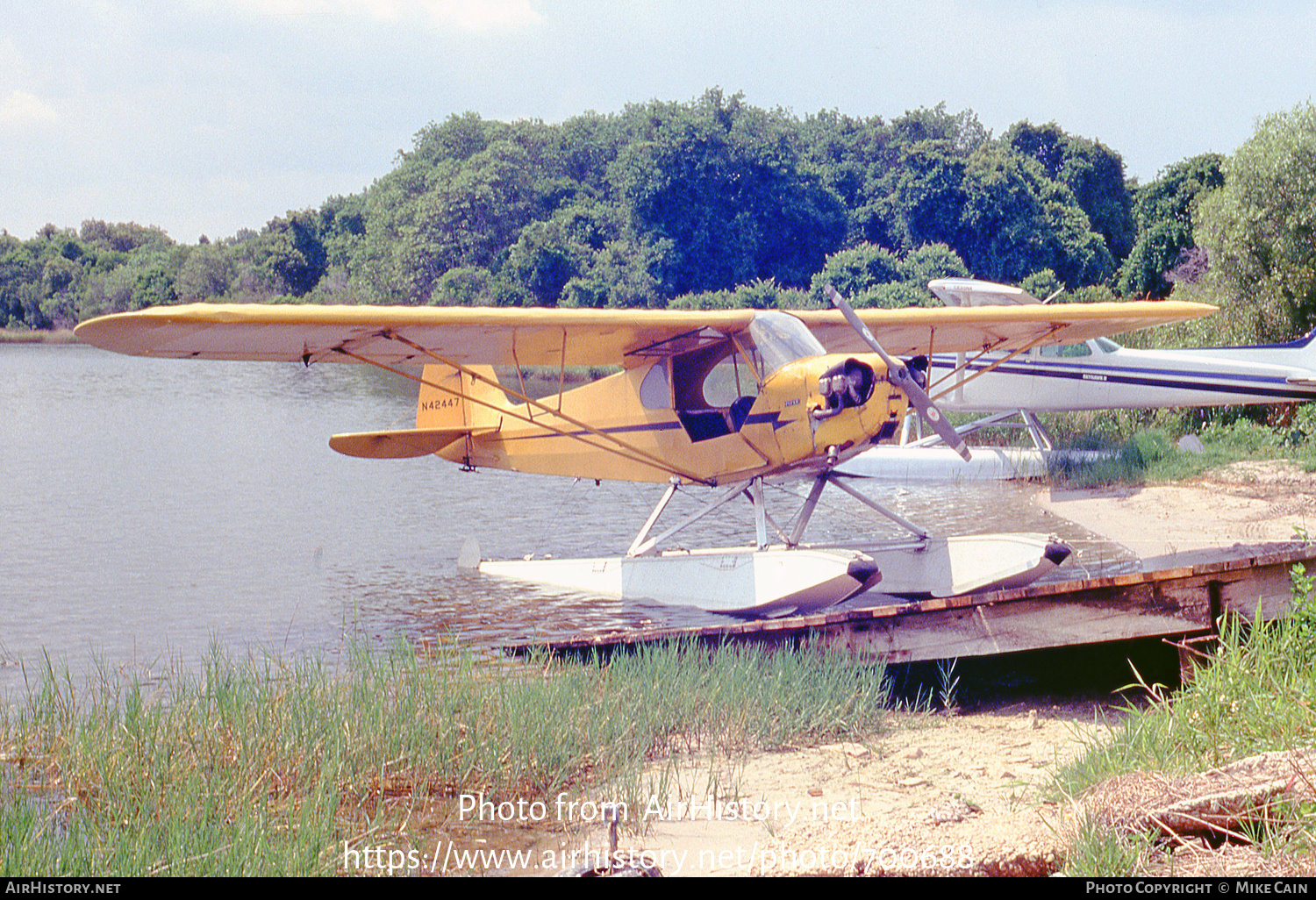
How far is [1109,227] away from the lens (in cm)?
5047

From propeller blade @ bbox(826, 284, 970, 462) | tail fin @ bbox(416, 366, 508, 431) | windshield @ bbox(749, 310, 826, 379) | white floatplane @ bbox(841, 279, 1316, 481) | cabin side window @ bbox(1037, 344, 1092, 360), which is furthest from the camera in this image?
cabin side window @ bbox(1037, 344, 1092, 360)

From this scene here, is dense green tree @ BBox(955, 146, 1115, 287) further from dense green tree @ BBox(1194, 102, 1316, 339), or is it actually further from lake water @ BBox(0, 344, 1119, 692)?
lake water @ BBox(0, 344, 1119, 692)

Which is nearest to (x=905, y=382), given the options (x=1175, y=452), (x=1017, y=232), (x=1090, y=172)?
(x=1175, y=452)

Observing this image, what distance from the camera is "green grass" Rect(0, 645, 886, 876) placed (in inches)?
140

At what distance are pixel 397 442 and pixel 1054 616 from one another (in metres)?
6.72

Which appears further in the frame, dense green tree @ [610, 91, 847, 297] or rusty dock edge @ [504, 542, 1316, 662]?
dense green tree @ [610, 91, 847, 297]

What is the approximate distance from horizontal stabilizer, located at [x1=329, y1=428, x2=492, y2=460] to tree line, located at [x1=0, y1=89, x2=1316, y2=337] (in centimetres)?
1948

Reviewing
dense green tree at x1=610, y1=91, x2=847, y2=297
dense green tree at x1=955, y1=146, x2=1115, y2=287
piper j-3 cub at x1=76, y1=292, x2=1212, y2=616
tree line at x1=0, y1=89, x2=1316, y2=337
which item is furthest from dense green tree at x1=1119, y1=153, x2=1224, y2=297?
piper j-3 cub at x1=76, y1=292, x2=1212, y2=616

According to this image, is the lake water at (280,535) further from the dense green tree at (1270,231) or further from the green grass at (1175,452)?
the dense green tree at (1270,231)

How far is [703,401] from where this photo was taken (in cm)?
868

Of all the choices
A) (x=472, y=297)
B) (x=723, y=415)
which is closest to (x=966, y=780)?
(x=723, y=415)

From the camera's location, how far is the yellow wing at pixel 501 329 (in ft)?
22.4

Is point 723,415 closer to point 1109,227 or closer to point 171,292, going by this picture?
point 1109,227

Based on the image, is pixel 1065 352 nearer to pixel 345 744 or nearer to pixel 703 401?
pixel 703 401
